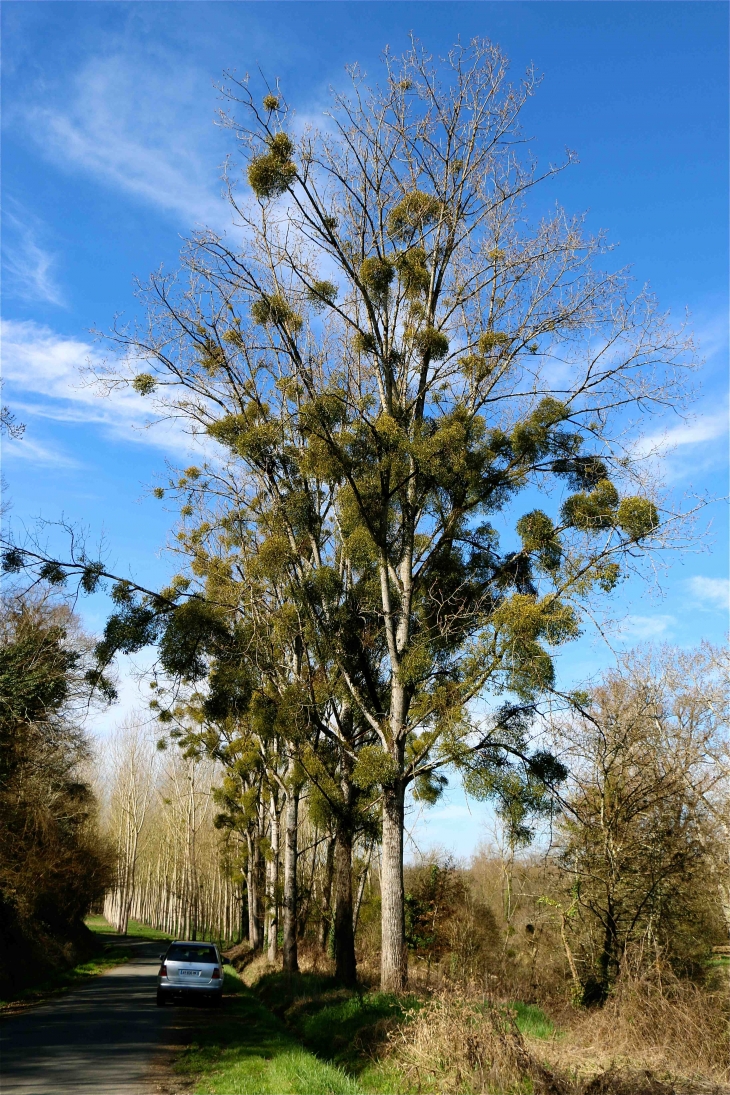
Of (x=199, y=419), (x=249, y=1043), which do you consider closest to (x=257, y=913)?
(x=249, y=1043)

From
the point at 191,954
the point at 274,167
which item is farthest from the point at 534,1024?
the point at 274,167

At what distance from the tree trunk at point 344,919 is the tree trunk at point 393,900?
3232 millimetres

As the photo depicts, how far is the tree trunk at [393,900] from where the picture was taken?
41.1 feet

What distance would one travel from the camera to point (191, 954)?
59.5 ft

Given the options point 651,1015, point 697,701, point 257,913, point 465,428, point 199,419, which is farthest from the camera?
point 257,913

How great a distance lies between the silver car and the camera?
Result: 17.4 meters

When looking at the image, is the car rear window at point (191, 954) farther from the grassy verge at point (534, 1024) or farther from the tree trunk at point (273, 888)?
the grassy verge at point (534, 1024)

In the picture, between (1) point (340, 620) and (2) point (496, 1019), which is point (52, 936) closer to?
(1) point (340, 620)

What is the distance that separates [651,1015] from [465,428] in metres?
9.09

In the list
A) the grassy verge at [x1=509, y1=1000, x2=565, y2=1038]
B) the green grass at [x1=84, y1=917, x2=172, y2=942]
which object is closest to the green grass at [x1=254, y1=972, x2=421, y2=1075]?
the grassy verge at [x1=509, y1=1000, x2=565, y2=1038]

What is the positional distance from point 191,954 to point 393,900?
26.0 ft

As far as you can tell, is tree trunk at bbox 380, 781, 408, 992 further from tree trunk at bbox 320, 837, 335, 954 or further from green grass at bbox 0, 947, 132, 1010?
tree trunk at bbox 320, 837, 335, 954

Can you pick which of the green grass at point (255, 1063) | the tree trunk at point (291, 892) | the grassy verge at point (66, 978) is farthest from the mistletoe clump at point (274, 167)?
the grassy verge at point (66, 978)

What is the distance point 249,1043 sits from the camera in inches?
475
